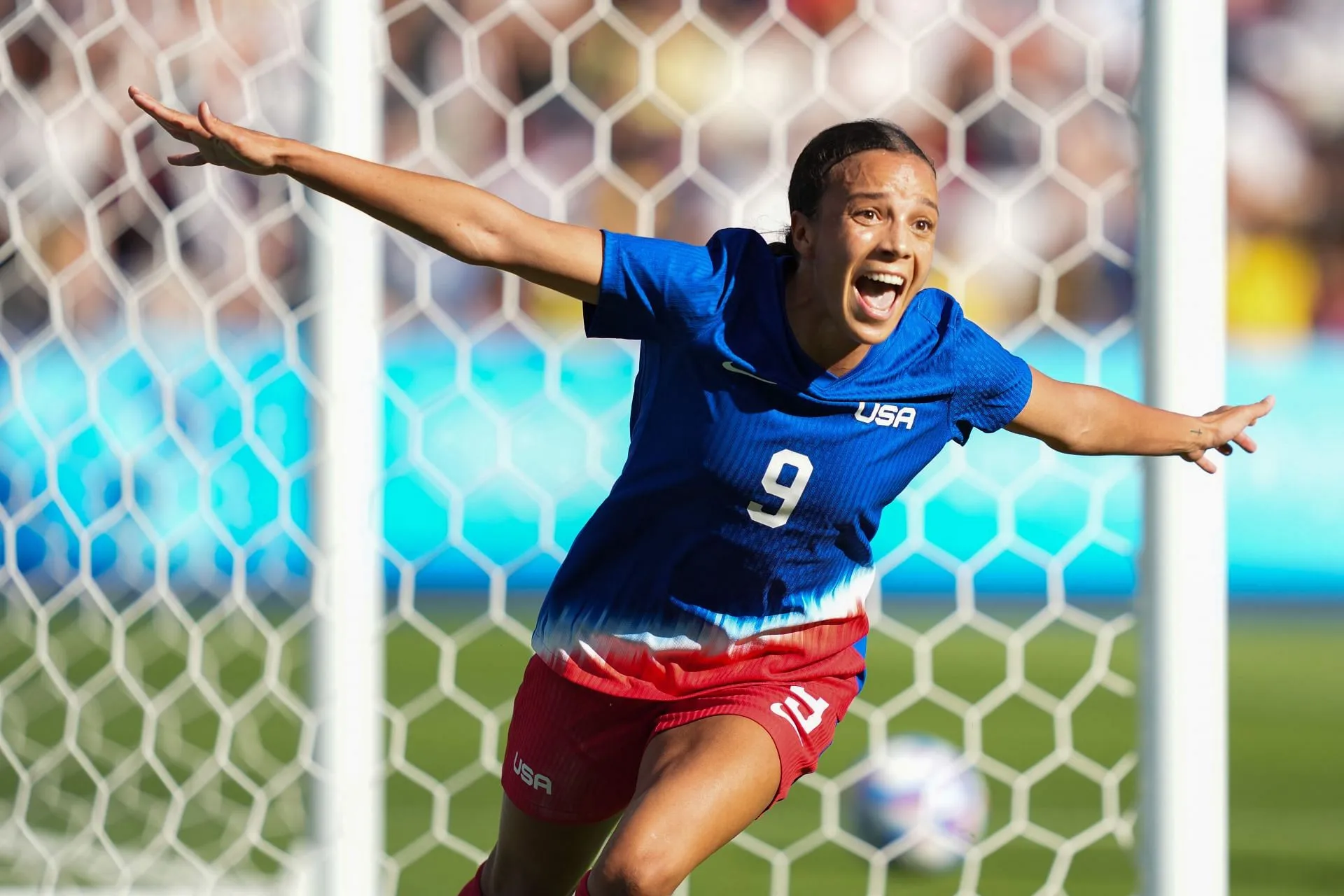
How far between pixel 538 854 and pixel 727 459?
74 centimetres

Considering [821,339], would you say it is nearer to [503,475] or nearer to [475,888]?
[475,888]

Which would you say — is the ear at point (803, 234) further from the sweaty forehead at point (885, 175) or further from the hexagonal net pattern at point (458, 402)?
the hexagonal net pattern at point (458, 402)

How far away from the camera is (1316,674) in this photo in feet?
21.2

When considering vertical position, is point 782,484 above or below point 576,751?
above

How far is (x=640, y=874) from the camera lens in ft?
6.77

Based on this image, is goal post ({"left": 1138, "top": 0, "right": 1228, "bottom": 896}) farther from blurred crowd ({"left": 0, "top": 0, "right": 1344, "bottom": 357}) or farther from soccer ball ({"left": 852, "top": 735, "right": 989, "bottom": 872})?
blurred crowd ({"left": 0, "top": 0, "right": 1344, "bottom": 357})

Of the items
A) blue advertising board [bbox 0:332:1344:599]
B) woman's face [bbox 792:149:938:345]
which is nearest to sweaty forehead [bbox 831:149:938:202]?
woman's face [bbox 792:149:938:345]

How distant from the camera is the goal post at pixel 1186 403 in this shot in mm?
2711

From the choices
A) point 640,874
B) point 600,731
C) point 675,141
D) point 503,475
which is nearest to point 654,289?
point 600,731

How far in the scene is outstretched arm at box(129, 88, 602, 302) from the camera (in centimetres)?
201

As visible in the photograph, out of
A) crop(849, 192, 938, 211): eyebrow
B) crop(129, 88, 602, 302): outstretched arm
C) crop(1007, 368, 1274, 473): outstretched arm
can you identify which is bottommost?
crop(1007, 368, 1274, 473): outstretched arm

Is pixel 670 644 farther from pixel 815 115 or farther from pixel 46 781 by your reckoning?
pixel 815 115

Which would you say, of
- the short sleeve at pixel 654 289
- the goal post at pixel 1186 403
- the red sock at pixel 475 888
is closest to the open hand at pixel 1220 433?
the goal post at pixel 1186 403

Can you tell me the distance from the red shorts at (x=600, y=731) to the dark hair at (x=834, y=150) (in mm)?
693
